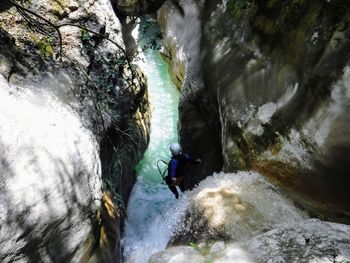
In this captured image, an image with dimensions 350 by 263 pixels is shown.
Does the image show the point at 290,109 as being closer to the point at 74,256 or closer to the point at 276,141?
the point at 276,141

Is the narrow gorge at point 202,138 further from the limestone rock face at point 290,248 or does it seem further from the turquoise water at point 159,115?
the turquoise water at point 159,115

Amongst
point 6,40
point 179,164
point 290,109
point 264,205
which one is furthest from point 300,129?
point 6,40

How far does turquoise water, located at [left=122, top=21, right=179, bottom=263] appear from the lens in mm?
7816

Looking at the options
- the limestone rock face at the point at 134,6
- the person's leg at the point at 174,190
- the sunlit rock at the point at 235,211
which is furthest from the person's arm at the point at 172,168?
the limestone rock face at the point at 134,6

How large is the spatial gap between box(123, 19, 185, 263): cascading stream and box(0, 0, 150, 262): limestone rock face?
113cm

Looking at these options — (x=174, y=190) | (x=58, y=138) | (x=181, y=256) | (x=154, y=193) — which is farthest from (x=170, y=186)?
(x=181, y=256)

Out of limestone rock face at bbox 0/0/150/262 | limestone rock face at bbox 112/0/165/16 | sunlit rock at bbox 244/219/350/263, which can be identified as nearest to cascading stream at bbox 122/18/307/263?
sunlit rock at bbox 244/219/350/263

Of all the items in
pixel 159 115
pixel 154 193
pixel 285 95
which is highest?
pixel 285 95

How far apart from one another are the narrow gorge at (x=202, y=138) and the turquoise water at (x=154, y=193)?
0.22 ft

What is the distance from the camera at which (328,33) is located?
18.5 ft

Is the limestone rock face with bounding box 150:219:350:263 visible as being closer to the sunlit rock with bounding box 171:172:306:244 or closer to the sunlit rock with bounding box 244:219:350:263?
the sunlit rock with bounding box 244:219:350:263

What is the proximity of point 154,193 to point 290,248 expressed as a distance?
6.98m

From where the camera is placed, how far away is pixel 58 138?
5004 mm

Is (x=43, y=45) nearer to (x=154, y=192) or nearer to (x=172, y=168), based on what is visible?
(x=172, y=168)
